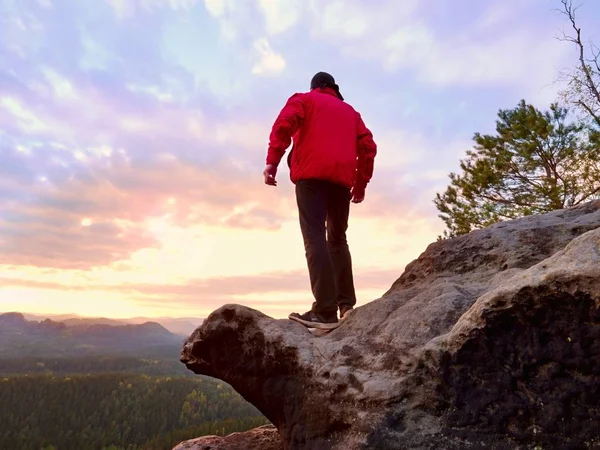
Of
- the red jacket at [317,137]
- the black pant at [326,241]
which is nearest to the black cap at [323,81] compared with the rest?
the red jacket at [317,137]

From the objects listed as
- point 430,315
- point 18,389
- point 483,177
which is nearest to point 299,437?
point 430,315

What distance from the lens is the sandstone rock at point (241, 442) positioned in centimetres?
568

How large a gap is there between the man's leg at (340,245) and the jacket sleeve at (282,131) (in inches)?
33.0

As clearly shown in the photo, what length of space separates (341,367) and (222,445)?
290 cm

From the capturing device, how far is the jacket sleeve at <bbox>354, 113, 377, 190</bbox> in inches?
228

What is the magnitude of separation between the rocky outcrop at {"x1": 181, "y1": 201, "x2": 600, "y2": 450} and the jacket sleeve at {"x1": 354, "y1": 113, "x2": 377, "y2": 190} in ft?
4.88

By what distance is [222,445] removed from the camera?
5.81 m

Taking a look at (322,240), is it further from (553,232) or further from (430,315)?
(553,232)

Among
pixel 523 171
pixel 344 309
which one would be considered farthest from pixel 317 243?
pixel 523 171

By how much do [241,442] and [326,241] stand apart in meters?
3.09

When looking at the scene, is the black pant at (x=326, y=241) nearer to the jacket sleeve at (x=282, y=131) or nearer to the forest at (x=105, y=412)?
the jacket sleeve at (x=282, y=131)

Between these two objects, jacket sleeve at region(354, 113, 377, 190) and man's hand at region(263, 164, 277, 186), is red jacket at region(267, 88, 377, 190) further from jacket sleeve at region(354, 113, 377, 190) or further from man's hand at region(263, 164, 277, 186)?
jacket sleeve at region(354, 113, 377, 190)

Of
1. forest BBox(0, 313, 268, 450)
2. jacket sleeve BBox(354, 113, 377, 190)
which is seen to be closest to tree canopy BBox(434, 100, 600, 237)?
jacket sleeve BBox(354, 113, 377, 190)

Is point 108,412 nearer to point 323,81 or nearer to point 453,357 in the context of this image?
point 323,81
